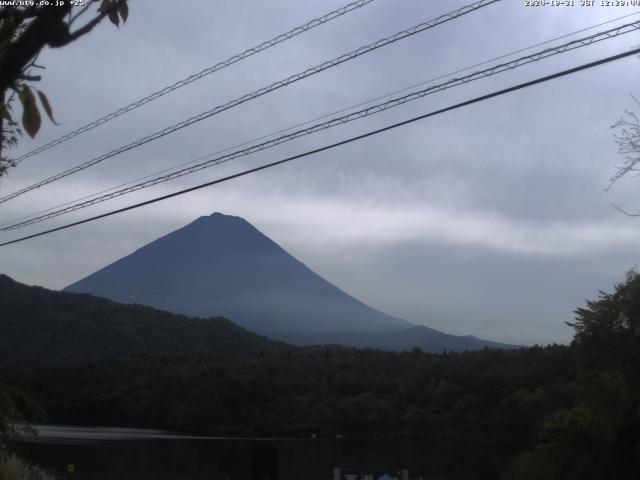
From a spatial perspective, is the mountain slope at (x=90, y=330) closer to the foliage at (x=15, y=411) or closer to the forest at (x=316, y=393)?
the forest at (x=316, y=393)

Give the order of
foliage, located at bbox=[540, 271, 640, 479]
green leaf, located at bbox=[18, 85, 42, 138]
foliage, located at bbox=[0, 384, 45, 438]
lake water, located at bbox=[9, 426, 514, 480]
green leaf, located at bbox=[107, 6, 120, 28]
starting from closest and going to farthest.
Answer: green leaf, located at bbox=[18, 85, 42, 138] < green leaf, located at bbox=[107, 6, 120, 28] < foliage, located at bbox=[0, 384, 45, 438] < foliage, located at bbox=[540, 271, 640, 479] < lake water, located at bbox=[9, 426, 514, 480]

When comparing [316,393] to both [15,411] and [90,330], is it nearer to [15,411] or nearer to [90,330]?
[90,330]

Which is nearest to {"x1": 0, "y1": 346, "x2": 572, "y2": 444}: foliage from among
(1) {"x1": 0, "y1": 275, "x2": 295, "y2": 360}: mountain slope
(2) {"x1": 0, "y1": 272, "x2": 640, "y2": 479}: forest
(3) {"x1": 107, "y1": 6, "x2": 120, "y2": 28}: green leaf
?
(2) {"x1": 0, "y1": 272, "x2": 640, "y2": 479}: forest

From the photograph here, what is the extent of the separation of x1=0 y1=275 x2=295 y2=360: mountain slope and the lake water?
2823cm

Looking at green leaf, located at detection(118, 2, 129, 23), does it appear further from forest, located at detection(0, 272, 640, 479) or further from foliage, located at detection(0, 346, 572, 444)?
foliage, located at detection(0, 346, 572, 444)

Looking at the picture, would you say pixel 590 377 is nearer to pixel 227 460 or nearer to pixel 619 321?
pixel 619 321

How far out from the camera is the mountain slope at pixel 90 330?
3179 inches

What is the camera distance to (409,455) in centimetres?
4734

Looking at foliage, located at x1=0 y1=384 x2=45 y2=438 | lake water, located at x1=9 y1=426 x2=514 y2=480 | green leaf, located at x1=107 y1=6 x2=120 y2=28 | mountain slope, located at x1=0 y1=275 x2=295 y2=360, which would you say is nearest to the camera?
green leaf, located at x1=107 y1=6 x2=120 y2=28

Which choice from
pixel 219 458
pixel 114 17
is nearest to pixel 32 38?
pixel 114 17

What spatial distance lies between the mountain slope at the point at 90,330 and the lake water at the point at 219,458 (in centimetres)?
2823

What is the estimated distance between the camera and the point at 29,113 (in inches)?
166

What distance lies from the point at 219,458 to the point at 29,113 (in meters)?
41.8

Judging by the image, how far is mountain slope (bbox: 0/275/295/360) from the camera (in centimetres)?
8075
